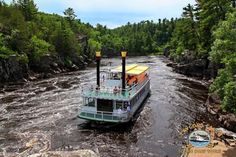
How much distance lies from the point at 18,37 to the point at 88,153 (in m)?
53.9

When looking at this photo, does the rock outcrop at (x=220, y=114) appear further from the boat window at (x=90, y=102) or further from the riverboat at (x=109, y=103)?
the boat window at (x=90, y=102)

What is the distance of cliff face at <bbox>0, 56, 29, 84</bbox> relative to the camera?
205 ft

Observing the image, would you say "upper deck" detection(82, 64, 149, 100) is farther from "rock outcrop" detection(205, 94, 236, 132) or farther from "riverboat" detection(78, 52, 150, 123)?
"rock outcrop" detection(205, 94, 236, 132)

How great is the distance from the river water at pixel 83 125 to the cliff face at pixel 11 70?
26.0 feet

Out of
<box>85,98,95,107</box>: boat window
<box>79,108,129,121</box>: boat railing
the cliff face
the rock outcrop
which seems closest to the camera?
the rock outcrop

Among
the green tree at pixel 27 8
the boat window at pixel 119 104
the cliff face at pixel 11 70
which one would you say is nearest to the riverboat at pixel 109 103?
the boat window at pixel 119 104

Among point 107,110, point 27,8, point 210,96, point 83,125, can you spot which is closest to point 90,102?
point 107,110

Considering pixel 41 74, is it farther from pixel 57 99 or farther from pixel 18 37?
pixel 57 99

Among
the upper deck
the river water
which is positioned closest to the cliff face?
the river water

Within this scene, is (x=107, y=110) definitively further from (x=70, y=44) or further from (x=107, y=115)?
(x=70, y=44)

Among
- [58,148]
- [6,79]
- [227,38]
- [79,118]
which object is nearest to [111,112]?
[79,118]

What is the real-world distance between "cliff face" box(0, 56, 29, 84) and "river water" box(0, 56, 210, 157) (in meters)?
7.91

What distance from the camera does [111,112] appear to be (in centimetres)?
3419

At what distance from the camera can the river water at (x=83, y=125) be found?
95.3 ft
